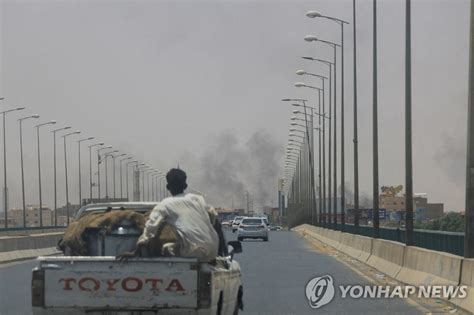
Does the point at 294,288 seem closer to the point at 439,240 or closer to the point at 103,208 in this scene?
the point at 439,240

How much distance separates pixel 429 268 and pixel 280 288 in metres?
3.37

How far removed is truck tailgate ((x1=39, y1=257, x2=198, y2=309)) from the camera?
13102 millimetres

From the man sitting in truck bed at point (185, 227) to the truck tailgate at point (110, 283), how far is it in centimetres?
23

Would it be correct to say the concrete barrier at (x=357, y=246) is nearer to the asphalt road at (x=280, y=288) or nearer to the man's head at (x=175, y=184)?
the asphalt road at (x=280, y=288)

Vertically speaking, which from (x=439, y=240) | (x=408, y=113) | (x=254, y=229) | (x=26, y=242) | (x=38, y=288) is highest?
(x=408, y=113)

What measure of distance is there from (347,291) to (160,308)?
14.2 meters

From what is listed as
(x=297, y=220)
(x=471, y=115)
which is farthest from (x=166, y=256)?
(x=297, y=220)

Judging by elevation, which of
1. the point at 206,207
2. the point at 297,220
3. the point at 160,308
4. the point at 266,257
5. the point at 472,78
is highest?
the point at 472,78

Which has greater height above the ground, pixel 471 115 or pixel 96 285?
pixel 471 115

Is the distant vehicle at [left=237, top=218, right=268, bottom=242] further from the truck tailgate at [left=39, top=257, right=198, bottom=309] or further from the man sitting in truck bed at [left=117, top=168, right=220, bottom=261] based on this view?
the truck tailgate at [left=39, top=257, right=198, bottom=309]

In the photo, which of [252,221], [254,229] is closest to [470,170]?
[254,229]

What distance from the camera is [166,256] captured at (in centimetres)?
1348

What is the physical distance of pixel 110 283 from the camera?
1317cm

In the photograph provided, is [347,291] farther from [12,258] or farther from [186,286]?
[12,258]
